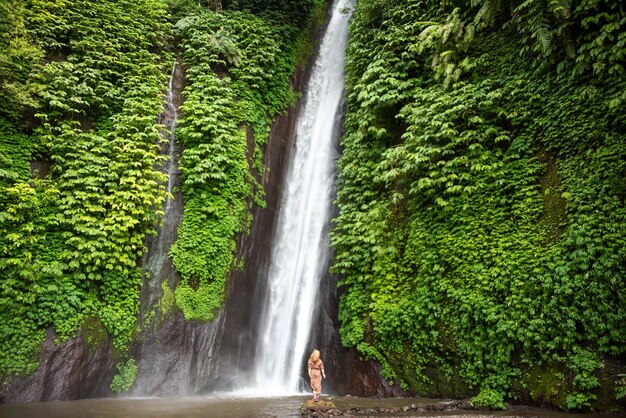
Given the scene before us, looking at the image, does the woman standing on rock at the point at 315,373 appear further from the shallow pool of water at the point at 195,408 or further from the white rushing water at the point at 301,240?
the white rushing water at the point at 301,240

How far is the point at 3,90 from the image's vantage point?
11.2 m

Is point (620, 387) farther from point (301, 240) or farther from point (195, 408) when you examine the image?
point (301, 240)

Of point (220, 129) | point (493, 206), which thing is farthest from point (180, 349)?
point (493, 206)

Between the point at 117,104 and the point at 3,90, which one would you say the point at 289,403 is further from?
the point at 3,90

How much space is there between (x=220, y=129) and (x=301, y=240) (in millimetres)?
4723

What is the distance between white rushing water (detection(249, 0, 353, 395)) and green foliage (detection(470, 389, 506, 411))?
5.41 meters

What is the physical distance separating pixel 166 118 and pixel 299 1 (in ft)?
29.0

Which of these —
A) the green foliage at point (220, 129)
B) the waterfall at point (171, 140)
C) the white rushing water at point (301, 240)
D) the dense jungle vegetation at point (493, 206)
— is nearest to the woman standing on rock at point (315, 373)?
the dense jungle vegetation at point (493, 206)

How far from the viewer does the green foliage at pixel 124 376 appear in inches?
414

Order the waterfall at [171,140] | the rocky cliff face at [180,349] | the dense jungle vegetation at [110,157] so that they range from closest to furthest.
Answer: the rocky cliff face at [180,349] < the dense jungle vegetation at [110,157] < the waterfall at [171,140]

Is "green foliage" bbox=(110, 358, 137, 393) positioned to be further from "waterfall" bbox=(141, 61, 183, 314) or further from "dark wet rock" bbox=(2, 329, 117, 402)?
"waterfall" bbox=(141, 61, 183, 314)

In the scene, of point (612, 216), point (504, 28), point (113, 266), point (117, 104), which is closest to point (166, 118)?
point (117, 104)

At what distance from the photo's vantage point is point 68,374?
32.3ft

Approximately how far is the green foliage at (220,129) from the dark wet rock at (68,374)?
239cm
